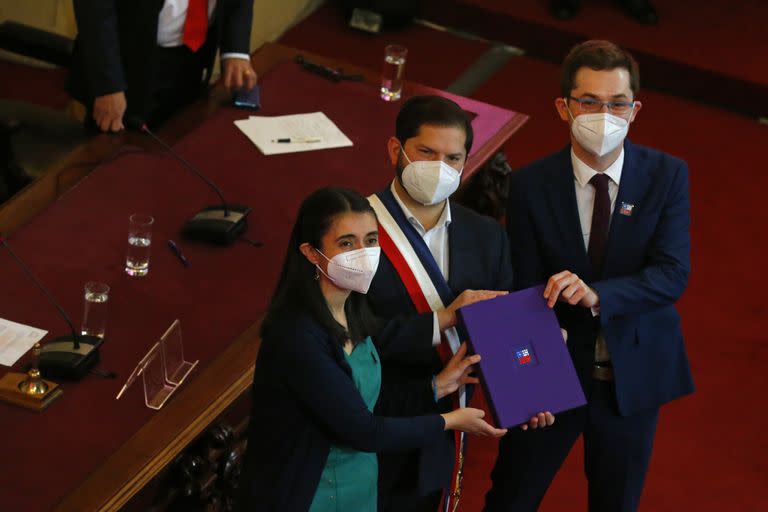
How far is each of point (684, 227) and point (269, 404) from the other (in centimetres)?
119

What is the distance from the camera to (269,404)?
9.32 ft

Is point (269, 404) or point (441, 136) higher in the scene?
point (441, 136)

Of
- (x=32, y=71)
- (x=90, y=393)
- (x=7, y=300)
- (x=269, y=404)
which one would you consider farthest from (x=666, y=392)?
(x=32, y=71)

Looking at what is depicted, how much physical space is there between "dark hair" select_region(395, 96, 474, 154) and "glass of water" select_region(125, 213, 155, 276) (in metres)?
0.92

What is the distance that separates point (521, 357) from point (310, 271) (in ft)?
2.01

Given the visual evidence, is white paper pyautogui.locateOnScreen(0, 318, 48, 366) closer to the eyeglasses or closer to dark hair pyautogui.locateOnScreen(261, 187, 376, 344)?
dark hair pyautogui.locateOnScreen(261, 187, 376, 344)

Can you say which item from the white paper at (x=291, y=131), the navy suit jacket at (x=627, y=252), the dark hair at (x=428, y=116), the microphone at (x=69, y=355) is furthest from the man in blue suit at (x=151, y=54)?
the navy suit jacket at (x=627, y=252)

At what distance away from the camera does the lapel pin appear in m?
3.36

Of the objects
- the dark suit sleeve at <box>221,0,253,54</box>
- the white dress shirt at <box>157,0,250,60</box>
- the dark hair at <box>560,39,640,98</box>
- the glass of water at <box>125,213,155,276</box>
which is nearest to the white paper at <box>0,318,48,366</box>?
the glass of water at <box>125,213,155,276</box>

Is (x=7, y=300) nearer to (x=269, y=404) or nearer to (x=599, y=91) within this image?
(x=269, y=404)

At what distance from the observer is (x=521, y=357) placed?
3209 mm

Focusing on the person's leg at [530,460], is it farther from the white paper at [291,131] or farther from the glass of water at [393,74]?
the glass of water at [393,74]

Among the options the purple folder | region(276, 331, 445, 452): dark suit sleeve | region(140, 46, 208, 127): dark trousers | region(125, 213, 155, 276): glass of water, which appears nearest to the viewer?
region(276, 331, 445, 452): dark suit sleeve

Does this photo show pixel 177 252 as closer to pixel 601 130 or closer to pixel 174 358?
pixel 174 358
